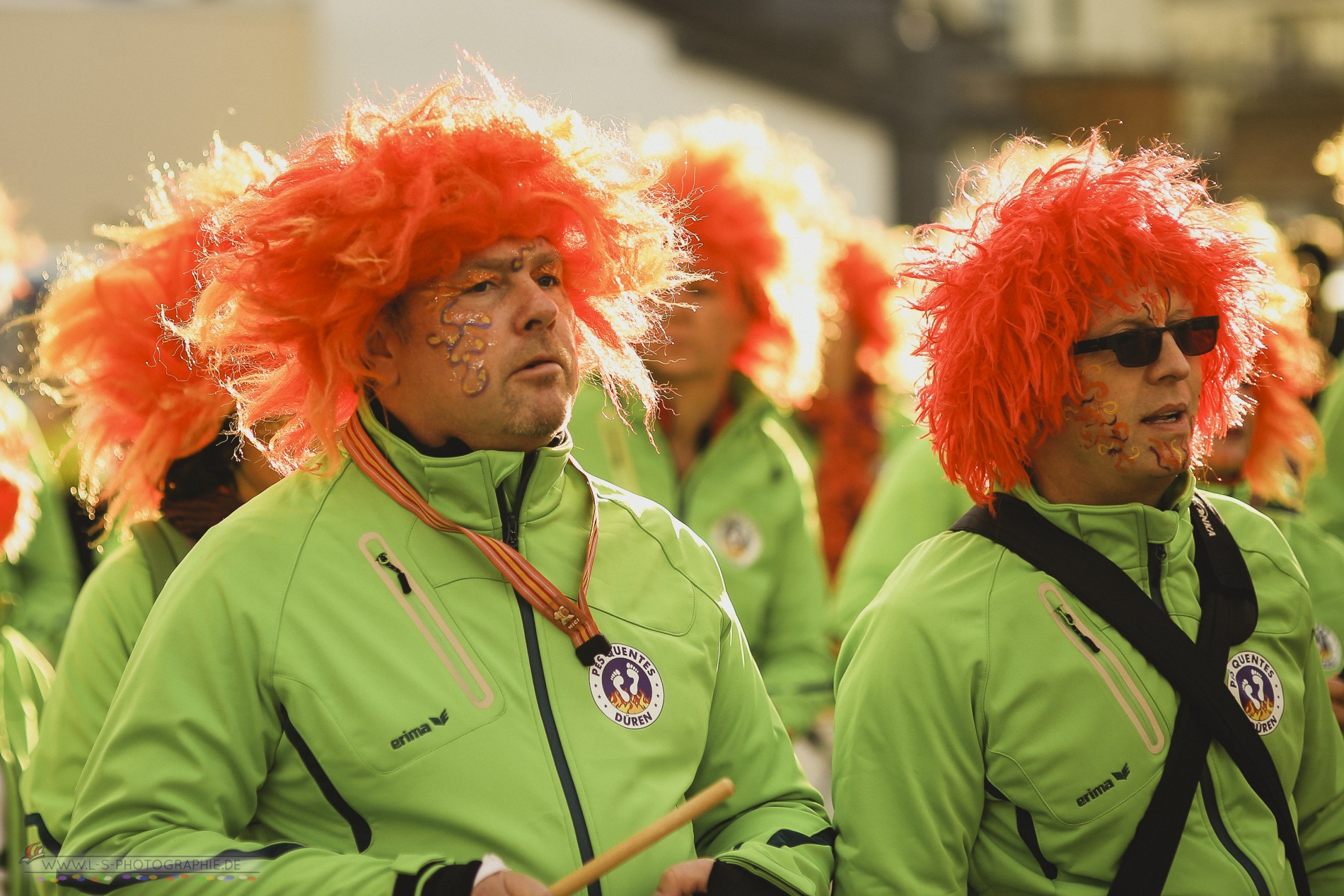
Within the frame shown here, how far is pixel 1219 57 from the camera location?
39.3 meters

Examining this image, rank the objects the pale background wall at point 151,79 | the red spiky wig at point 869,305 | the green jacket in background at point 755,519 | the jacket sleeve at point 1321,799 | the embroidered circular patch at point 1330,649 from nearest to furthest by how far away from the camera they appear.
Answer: the jacket sleeve at point 1321,799 < the embroidered circular patch at point 1330,649 < the green jacket in background at point 755,519 < the red spiky wig at point 869,305 < the pale background wall at point 151,79

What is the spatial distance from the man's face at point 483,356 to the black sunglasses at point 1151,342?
106cm

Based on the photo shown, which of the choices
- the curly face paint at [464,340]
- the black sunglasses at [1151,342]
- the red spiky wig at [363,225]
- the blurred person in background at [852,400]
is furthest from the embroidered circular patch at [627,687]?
the blurred person in background at [852,400]

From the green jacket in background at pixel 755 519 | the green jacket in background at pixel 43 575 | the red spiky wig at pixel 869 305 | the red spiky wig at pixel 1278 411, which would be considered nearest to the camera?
the red spiky wig at pixel 1278 411

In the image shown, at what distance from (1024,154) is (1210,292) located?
614mm

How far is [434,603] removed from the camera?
267cm

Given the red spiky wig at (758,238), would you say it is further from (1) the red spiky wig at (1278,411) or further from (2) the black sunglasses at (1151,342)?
(2) the black sunglasses at (1151,342)

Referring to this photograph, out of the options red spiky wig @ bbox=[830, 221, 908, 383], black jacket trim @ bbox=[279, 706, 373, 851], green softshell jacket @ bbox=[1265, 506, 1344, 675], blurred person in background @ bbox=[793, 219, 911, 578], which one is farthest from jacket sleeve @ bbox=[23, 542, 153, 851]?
red spiky wig @ bbox=[830, 221, 908, 383]

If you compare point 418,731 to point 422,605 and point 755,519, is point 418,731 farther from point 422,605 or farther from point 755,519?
point 755,519

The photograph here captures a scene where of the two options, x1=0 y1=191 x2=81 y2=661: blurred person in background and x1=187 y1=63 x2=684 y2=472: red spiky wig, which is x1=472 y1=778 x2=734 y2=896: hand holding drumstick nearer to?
x1=187 y1=63 x2=684 y2=472: red spiky wig

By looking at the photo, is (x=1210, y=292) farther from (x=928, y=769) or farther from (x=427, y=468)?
(x=427, y=468)

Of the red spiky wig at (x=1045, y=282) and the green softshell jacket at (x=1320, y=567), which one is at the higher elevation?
the red spiky wig at (x=1045, y=282)

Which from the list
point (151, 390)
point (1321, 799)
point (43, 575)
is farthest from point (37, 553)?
point (1321, 799)

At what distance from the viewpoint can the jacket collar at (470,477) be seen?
8.94 ft
